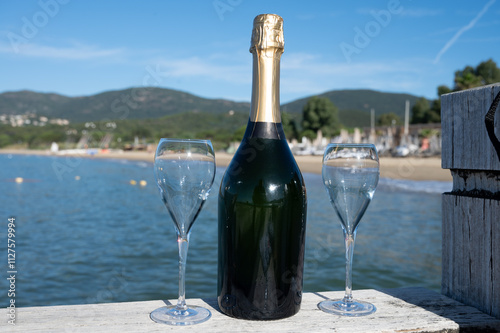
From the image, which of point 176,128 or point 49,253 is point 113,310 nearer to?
point 49,253

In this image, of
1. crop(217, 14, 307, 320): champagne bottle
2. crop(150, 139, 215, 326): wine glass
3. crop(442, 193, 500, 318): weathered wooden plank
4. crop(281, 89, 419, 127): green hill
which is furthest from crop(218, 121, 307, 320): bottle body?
crop(281, 89, 419, 127): green hill

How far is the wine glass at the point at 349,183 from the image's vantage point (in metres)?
1.38

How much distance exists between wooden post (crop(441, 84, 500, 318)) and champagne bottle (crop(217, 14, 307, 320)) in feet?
1.91

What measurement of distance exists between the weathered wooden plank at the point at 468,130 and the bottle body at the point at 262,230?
23.4 inches

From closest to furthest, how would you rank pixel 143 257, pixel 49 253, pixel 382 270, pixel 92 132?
pixel 382 270 → pixel 143 257 → pixel 49 253 → pixel 92 132

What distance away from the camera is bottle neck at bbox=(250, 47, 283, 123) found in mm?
1271

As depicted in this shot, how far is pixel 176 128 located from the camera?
4072 inches

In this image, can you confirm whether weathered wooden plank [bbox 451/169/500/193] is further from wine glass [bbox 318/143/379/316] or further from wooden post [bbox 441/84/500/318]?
wine glass [bbox 318/143/379/316]

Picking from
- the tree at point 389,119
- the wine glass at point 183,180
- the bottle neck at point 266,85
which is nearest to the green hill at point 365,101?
the tree at point 389,119

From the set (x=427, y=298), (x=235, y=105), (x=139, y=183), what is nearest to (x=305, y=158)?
(x=139, y=183)

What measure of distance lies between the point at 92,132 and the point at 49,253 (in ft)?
301

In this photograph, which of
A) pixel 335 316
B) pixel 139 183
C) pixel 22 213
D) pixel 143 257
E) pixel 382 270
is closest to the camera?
pixel 335 316

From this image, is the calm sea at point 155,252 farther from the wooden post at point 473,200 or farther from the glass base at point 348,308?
the glass base at point 348,308

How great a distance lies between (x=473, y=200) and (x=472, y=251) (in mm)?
166
